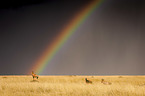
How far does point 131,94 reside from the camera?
33.8ft

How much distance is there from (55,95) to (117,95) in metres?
3.83

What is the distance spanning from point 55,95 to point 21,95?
209 cm

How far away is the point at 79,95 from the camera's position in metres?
10.3

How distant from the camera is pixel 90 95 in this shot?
1019 cm

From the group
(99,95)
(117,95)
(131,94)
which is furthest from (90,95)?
(131,94)

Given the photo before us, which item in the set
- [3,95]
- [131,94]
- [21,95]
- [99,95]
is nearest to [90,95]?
[99,95]

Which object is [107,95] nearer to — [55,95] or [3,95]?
[55,95]

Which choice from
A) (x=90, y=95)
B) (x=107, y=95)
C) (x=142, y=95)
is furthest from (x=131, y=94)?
(x=90, y=95)

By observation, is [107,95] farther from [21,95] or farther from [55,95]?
[21,95]

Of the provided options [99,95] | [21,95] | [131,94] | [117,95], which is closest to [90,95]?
[99,95]

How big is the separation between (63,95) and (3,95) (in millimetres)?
3572

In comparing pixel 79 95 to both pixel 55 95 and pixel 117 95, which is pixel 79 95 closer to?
pixel 55 95

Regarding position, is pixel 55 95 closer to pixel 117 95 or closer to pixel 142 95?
pixel 117 95

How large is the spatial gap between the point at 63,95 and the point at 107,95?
271 cm
